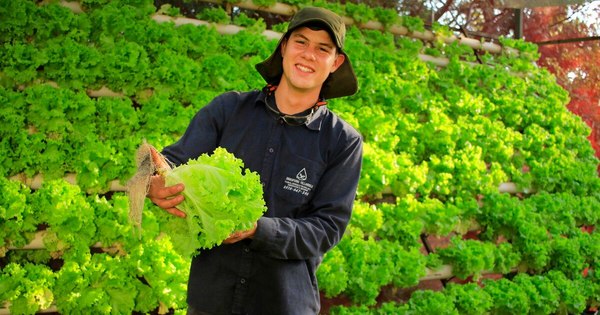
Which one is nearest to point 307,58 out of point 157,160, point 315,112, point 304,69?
point 304,69

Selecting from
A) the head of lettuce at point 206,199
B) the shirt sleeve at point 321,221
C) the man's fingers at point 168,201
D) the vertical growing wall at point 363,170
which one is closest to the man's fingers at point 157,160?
the head of lettuce at point 206,199

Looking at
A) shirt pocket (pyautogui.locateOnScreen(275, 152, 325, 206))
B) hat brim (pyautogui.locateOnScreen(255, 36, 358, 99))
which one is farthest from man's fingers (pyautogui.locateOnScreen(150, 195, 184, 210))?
hat brim (pyautogui.locateOnScreen(255, 36, 358, 99))

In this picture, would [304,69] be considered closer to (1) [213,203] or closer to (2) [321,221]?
(2) [321,221]

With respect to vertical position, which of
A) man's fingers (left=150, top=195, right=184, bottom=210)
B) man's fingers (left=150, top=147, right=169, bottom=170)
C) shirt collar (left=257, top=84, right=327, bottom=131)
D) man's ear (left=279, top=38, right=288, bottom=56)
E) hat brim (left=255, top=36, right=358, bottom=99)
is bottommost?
man's fingers (left=150, top=195, right=184, bottom=210)

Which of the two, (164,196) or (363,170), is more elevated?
(164,196)

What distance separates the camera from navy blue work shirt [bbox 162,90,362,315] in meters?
2.75

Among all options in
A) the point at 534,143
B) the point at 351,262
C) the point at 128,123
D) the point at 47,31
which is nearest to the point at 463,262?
the point at 351,262

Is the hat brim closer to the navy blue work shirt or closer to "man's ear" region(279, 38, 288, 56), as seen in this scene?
"man's ear" region(279, 38, 288, 56)

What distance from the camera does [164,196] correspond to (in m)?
2.35

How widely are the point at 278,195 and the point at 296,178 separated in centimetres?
12

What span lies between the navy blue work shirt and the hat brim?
256mm

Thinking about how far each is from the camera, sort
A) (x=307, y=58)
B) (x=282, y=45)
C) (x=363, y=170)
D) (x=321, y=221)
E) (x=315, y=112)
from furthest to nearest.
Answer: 1. (x=363, y=170)
2. (x=282, y=45)
3. (x=315, y=112)
4. (x=307, y=58)
5. (x=321, y=221)

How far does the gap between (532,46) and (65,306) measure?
27.5 feet

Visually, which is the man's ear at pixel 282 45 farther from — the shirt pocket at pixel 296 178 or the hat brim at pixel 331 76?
the shirt pocket at pixel 296 178
